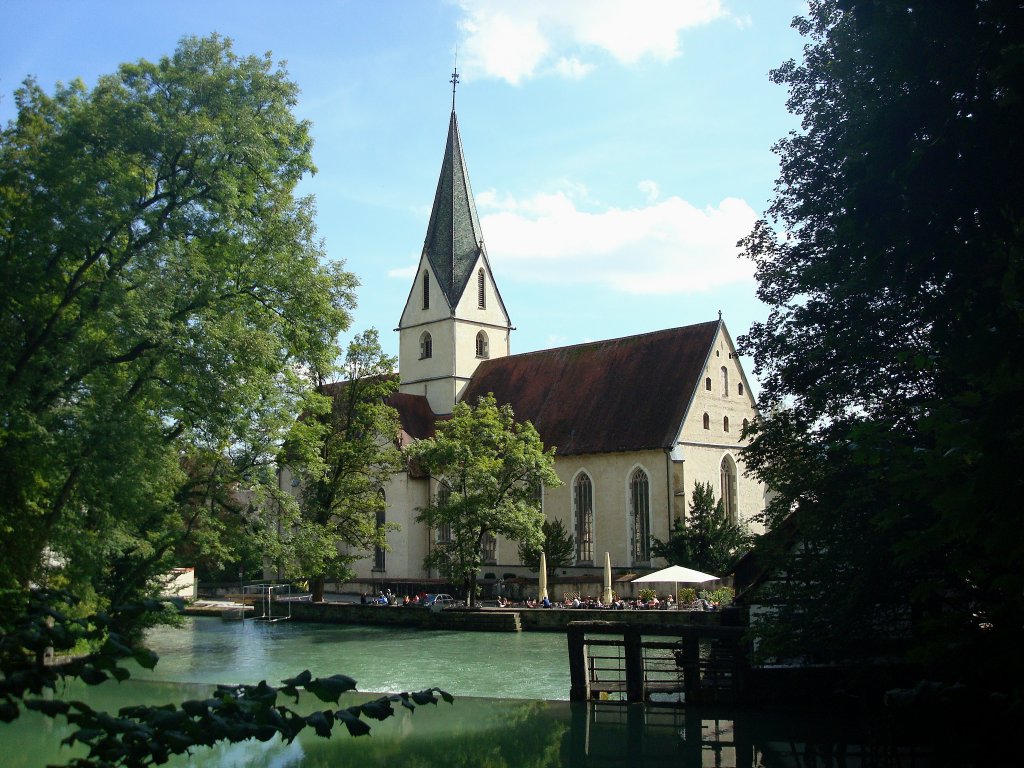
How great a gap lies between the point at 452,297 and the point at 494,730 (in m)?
34.7

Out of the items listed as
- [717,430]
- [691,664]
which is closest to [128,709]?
[691,664]

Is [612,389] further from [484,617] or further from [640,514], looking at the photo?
[484,617]

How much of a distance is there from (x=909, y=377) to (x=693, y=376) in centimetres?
2619

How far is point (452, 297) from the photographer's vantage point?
164 ft

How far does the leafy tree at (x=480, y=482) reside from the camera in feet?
113

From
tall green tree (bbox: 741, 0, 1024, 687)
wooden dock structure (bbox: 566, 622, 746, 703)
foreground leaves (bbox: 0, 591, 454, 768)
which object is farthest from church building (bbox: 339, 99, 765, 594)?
foreground leaves (bbox: 0, 591, 454, 768)

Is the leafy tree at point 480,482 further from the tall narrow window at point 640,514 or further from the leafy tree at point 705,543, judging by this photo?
the tall narrow window at point 640,514

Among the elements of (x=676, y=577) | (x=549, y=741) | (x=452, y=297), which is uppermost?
(x=452, y=297)

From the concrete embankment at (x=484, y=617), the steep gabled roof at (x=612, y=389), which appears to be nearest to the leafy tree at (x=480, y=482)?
the concrete embankment at (x=484, y=617)

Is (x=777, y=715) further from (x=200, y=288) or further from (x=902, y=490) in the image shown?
(x=902, y=490)

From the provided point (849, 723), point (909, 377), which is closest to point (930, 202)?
point (909, 377)

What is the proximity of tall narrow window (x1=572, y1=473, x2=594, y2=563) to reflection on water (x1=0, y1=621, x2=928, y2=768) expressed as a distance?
15919 millimetres

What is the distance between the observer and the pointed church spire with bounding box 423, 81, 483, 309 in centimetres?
5012

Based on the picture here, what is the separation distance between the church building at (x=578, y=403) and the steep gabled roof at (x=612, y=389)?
0.20 ft
